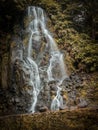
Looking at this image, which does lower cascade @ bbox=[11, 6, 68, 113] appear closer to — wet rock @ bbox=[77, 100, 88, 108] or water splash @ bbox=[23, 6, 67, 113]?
water splash @ bbox=[23, 6, 67, 113]

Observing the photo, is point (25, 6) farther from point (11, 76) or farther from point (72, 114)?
point (72, 114)

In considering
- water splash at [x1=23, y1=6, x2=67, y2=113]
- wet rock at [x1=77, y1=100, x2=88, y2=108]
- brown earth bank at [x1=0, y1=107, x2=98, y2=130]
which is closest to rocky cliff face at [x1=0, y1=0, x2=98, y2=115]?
wet rock at [x1=77, y1=100, x2=88, y2=108]

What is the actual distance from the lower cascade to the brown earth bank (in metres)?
5.67

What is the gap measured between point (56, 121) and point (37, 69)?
8233mm

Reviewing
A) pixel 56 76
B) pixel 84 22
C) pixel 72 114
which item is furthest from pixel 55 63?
pixel 72 114

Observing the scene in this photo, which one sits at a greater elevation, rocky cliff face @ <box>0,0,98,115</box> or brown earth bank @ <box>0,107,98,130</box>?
rocky cliff face @ <box>0,0,98,115</box>

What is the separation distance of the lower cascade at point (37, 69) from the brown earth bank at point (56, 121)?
223 inches

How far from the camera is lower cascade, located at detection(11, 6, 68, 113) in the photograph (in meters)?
12.7

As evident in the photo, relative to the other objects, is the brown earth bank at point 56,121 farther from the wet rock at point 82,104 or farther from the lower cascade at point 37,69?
the lower cascade at point 37,69

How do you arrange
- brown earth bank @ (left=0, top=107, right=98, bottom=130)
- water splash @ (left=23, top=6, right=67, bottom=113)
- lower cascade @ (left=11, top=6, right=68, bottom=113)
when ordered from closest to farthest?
brown earth bank @ (left=0, top=107, right=98, bottom=130)
lower cascade @ (left=11, top=6, right=68, bottom=113)
water splash @ (left=23, top=6, right=67, bottom=113)

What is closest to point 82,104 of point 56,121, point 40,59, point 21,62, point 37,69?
point 37,69

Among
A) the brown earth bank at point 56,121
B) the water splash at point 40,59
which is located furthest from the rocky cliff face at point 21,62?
the brown earth bank at point 56,121

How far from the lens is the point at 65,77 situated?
14.1m

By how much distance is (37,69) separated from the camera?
14.2 meters
